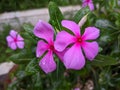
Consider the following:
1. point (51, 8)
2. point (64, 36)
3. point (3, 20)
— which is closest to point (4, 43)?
point (3, 20)

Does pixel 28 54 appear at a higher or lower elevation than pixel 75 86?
higher

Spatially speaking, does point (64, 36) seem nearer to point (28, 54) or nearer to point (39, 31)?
point (39, 31)

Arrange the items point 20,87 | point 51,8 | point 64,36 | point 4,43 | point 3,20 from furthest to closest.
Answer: point 3,20 → point 4,43 → point 20,87 → point 51,8 → point 64,36

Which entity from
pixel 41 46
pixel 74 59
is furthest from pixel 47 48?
pixel 74 59

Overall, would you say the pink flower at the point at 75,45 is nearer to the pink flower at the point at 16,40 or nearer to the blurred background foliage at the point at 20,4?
the pink flower at the point at 16,40

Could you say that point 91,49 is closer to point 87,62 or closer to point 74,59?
point 74,59

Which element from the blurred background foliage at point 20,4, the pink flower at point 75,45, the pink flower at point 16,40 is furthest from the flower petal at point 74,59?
the blurred background foliage at point 20,4

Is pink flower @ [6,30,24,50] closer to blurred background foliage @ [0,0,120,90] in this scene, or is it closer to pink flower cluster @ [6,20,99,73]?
blurred background foliage @ [0,0,120,90]

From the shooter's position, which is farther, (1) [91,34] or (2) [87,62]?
(2) [87,62]
